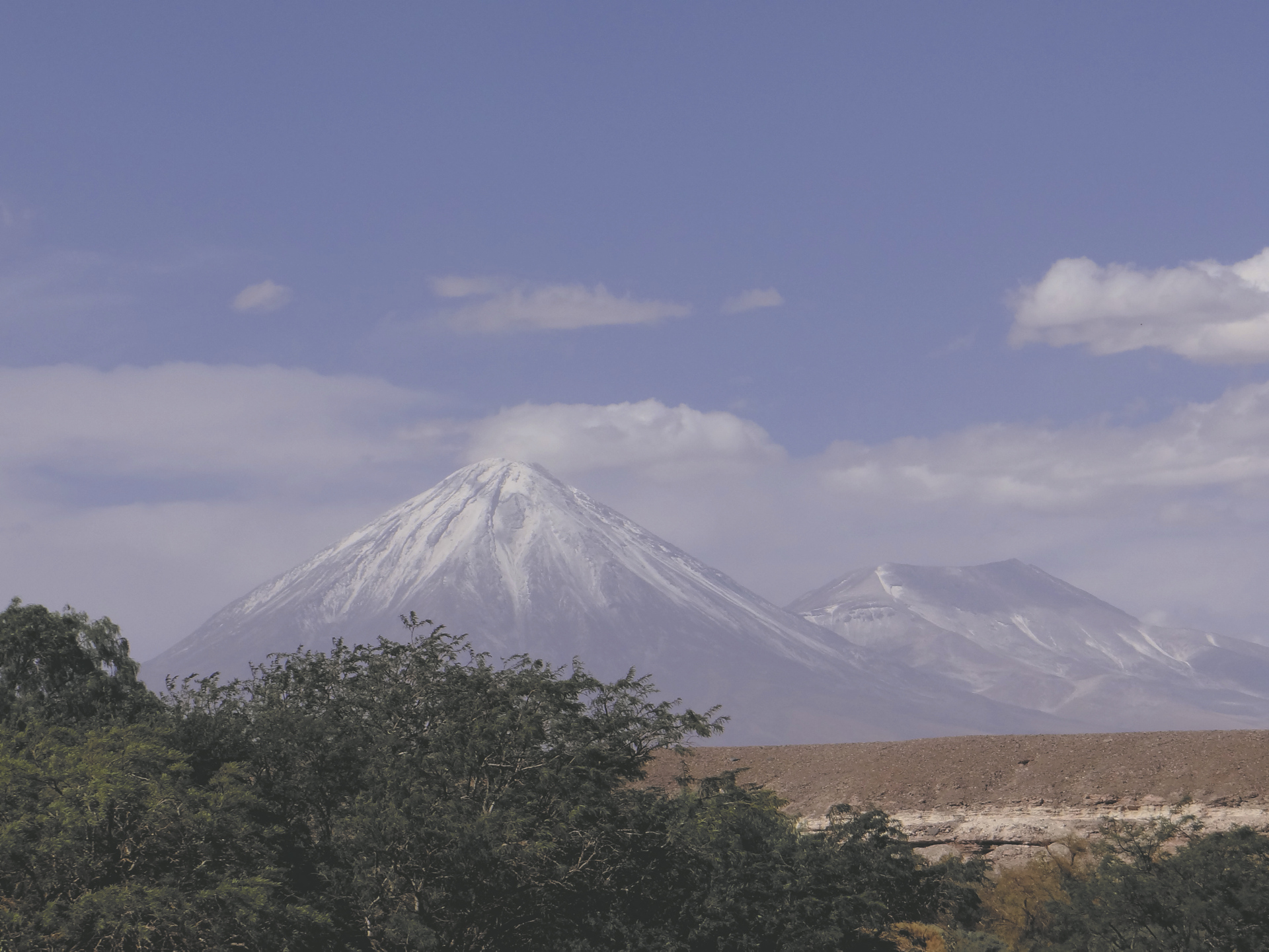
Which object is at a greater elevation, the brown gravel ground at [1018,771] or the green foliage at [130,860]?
the green foliage at [130,860]

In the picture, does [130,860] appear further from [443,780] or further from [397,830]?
[443,780]

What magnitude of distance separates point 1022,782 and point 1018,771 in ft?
4.00

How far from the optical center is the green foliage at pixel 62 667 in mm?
44969

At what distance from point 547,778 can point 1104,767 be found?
3698 centimetres

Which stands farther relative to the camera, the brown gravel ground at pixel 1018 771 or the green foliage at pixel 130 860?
the brown gravel ground at pixel 1018 771

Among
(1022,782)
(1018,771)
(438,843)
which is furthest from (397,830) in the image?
(1018,771)

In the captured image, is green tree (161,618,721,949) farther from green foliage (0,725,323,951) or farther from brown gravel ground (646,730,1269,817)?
brown gravel ground (646,730,1269,817)

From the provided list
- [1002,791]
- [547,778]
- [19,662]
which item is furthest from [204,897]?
[1002,791]

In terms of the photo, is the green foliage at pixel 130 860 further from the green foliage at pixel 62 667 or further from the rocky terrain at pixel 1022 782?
the rocky terrain at pixel 1022 782

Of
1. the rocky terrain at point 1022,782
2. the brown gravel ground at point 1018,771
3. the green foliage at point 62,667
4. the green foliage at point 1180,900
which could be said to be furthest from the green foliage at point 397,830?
the brown gravel ground at point 1018,771

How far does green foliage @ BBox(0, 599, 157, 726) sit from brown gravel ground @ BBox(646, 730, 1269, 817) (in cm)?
2139

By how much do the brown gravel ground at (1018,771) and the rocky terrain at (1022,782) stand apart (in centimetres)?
6

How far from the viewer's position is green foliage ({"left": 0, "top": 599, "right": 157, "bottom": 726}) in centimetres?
4497

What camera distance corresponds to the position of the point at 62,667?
47.8 metres
